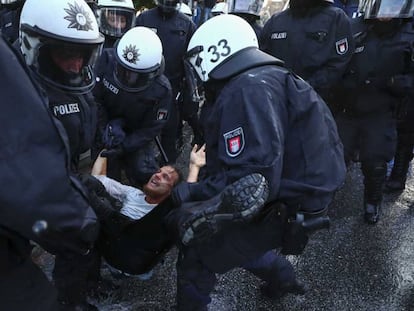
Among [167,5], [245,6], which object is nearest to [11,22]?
Answer: [167,5]

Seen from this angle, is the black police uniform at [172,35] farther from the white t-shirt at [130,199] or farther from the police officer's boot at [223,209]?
the police officer's boot at [223,209]

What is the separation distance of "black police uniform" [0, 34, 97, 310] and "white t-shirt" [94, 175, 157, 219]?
1.49 meters

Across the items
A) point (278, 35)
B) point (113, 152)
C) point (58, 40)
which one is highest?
point (58, 40)

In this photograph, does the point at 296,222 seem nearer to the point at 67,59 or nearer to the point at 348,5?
the point at 67,59

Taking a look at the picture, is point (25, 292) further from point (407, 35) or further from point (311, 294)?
point (407, 35)

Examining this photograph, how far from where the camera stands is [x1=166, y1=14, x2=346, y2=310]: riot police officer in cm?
183

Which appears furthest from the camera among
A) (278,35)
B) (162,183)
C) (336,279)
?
(278,35)

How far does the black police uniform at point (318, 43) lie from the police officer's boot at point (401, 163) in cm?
95

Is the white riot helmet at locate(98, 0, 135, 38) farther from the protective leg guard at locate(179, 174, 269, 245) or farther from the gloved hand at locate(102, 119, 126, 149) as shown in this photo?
the protective leg guard at locate(179, 174, 269, 245)

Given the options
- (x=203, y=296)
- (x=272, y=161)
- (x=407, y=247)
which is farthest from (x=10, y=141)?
(x=407, y=247)

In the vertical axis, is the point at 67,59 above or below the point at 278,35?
above

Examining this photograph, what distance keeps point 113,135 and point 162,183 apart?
0.80 meters

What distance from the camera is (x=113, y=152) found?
348cm

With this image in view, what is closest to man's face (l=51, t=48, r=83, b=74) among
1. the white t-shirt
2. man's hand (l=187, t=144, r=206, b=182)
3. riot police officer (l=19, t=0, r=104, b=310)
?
riot police officer (l=19, t=0, r=104, b=310)
